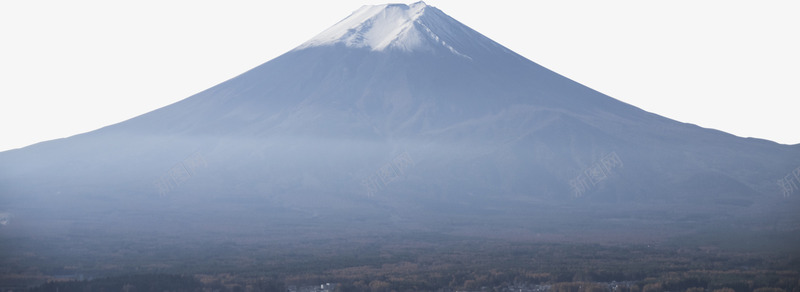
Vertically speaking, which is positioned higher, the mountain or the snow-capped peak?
the snow-capped peak

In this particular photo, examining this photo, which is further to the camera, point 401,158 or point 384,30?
point 384,30

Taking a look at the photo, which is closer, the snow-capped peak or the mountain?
the mountain

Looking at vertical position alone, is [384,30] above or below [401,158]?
above

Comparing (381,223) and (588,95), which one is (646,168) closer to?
(588,95)

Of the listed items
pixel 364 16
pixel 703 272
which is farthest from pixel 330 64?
pixel 703 272

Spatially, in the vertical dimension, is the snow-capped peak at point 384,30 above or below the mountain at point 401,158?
above

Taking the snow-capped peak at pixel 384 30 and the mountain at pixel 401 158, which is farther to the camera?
the snow-capped peak at pixel 384 30
